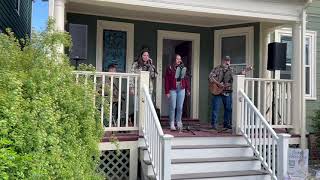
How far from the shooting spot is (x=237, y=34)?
10.0m

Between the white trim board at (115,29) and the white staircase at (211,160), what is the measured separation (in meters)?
3.02

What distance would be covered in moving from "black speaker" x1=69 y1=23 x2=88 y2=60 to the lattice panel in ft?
6.28

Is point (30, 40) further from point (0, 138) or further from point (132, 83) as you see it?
point (132, 83)

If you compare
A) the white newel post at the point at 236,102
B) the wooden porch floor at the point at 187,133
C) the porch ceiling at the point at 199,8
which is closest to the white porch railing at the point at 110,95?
the wooden porch floor at the point at 187,133

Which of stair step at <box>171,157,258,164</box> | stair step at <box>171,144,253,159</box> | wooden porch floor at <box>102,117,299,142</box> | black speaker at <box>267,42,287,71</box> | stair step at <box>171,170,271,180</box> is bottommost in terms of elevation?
stair step at <box>171,170,271,180</box>

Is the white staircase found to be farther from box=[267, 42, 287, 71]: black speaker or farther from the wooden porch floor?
box=[267, 42, 287, 71]: black speaker

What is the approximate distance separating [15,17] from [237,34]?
5.91 meters

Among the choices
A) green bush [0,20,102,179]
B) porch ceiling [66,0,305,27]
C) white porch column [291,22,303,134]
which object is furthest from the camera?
white porch column [291,22,303,134]

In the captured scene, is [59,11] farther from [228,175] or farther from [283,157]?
[283,157]

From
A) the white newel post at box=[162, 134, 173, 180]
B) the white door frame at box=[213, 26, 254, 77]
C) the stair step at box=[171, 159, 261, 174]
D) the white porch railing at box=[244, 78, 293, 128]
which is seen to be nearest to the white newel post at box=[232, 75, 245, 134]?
the white porch railing at box=[244, 78, 293, 128]

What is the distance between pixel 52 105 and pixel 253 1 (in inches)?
211

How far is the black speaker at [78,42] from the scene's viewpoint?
25.3ft

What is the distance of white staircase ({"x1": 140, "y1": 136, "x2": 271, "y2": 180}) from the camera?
6.58 metres

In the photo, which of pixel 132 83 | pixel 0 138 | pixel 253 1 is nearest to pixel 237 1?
pixel 253 1
